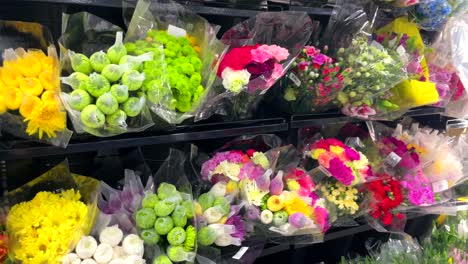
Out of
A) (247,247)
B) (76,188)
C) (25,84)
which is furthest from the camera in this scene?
(247,247)

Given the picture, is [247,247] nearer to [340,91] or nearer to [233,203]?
[233,203]

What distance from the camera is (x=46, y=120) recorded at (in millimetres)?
1321

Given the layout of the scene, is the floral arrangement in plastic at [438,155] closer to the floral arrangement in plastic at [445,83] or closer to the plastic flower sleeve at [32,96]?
the floral arrangement in plastic at [445,83]

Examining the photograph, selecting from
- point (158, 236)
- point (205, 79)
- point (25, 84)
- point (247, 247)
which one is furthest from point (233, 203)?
point (25, 84)

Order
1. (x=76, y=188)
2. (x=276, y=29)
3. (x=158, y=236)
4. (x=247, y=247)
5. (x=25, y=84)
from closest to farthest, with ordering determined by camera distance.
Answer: (x=25, y=84)
(x=158, y=236)
(x=76, y=188)
(x=247, y=247)
(x=276, y=29)

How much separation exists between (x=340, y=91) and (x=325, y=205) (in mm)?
517

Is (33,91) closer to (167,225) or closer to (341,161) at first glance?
(167,225)

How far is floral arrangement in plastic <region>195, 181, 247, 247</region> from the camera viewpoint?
162 centimetres

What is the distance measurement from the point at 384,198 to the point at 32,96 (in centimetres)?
163

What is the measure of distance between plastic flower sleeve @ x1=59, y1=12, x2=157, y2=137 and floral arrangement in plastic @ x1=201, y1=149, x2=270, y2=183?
460 mm

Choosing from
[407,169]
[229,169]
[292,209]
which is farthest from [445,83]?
[229,169]

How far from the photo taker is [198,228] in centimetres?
164

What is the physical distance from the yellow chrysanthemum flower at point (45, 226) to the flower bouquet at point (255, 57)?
598mm

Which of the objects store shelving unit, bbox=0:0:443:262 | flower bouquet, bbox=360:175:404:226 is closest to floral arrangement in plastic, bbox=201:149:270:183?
store shelving unit, bbox=0:0:443:262
